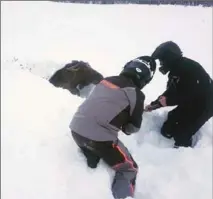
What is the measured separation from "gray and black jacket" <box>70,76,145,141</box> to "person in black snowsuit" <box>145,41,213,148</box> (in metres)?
0.96

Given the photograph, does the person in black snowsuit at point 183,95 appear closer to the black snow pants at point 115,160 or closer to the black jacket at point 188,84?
the black jacket at point 188,84

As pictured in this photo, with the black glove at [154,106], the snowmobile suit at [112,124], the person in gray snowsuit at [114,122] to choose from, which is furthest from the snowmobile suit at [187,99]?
the snowmobile suit at [112,124]

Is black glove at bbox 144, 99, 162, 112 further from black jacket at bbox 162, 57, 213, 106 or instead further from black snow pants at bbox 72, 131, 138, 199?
black snow pants at bbox 72, 131, 138, 199

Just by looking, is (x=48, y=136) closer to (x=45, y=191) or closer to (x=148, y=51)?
(x=45, y=191)

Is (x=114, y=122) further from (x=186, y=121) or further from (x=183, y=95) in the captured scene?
(x=186, y=121)

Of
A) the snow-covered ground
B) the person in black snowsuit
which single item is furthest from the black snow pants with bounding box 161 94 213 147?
the snow-covered ground

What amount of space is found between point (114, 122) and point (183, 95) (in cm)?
135

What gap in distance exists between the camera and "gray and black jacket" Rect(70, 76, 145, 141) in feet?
A: 13.3

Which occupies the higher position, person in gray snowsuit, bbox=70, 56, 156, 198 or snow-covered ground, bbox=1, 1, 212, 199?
person in gray snowsuit, bbox=70, 56, 156, 198

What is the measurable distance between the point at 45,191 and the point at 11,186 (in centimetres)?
31

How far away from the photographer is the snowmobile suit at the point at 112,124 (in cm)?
405

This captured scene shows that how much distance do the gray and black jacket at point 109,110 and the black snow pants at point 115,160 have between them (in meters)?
0.07

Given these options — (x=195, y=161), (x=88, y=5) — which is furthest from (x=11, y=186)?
(x=88, y=5)

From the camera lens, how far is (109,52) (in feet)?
31.3
